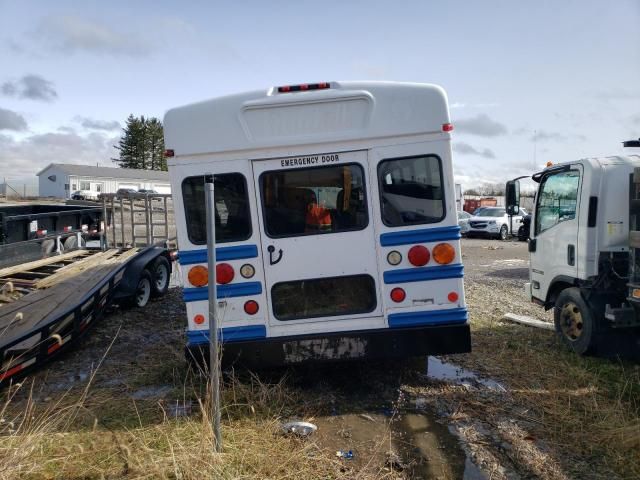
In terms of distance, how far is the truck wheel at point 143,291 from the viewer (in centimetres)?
856

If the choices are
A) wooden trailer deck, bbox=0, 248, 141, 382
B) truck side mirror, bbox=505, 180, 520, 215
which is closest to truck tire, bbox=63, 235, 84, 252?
wooden trailer deck, bbox=0, 248, 141, 382

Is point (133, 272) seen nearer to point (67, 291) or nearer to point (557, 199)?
point (67, 291)

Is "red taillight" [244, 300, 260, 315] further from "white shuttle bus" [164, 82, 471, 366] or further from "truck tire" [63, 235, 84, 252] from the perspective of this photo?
"truck tire" [63, 235, 84, 252]

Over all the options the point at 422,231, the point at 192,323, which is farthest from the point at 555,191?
the point at 192,323

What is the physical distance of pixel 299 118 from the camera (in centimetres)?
455

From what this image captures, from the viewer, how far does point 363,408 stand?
459 centimetres

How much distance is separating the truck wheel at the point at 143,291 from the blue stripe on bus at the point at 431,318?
5358 millimetres

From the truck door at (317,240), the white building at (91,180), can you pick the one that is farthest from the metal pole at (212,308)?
the white building at (91,180)

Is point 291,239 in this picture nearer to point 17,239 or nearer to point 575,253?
point 575,253

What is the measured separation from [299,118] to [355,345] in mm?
2145

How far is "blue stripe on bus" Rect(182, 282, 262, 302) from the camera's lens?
15.2 feet

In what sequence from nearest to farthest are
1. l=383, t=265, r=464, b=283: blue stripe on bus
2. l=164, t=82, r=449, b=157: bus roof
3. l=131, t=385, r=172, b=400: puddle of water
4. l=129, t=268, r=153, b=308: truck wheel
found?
1. l=164, t=82, r=449, b=157: bus roof
2. l=383, t=265, r=464, b=283: blue stripe on bus
3. l=131, t=385, r=172, b=400: puddle of water
4. l=129, t=268, r=153, b=308: truck wheel

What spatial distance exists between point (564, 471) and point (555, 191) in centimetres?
415

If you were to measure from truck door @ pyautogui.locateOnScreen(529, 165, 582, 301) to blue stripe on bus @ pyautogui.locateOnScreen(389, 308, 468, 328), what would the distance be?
236cm
